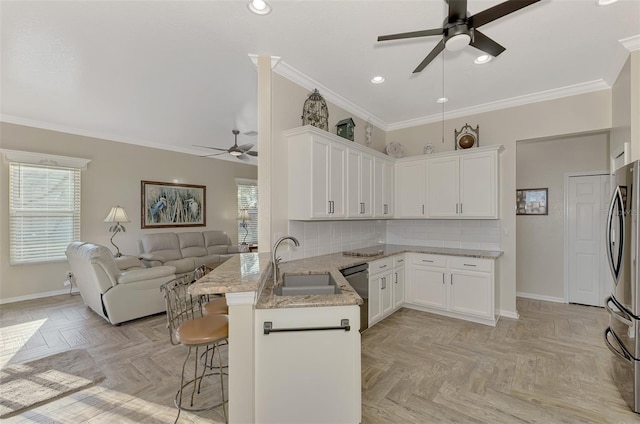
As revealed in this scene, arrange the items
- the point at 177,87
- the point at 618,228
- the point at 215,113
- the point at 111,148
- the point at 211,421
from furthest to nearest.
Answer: the point at 111,148, the point at 215,113, the point at 177,87, the point at 618,228, the point at 211,421

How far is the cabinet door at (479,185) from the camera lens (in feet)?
12.8

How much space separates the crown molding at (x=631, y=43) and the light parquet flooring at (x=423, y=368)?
116 inches

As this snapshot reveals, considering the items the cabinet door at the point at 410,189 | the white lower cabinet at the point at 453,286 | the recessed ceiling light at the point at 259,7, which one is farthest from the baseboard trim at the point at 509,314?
the recessed ceiling light at the point at 259,7

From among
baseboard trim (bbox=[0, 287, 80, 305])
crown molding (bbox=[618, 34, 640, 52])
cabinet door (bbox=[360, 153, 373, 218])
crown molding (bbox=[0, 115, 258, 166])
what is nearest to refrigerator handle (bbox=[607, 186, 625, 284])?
crown molding (bbox=[618, 34, 640, 52])

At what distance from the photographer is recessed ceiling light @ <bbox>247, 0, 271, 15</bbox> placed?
7.12ft

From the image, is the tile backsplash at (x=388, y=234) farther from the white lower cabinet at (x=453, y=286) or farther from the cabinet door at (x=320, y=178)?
the white lower cabinet at (x=453, y=286)

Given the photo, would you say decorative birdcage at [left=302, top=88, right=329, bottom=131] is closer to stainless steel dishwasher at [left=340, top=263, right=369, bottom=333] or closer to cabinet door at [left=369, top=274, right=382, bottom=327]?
stainless steel dishwasher at [left=340, top=263, right=369, bottom=333]

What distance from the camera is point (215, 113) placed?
4641 mm

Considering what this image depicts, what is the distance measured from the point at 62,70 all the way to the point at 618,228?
5.56 metres

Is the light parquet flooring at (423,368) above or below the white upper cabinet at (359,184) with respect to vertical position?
below

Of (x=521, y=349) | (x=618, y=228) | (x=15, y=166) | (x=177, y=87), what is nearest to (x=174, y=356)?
(x=177, y=87)

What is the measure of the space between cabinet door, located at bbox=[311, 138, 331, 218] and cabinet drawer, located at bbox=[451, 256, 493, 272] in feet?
6.34

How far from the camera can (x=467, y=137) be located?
4215 mm

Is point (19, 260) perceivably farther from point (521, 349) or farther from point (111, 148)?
point (521, 349)
